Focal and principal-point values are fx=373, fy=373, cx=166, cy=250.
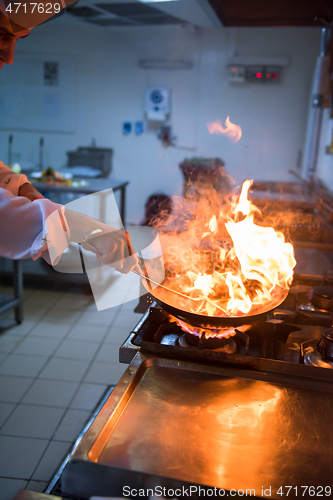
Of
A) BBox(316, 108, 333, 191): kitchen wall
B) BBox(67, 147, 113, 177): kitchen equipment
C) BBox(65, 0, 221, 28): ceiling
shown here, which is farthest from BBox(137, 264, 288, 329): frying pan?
BBox(67, 147, 113, 177): kitchen equipment

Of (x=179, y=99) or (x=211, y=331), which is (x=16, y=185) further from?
(x=179, y=99)

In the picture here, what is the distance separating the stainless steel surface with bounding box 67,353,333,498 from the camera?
27.7 inches

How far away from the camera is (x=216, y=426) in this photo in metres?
0.81

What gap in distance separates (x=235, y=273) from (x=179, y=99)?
5.04 m

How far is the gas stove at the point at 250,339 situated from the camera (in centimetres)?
102

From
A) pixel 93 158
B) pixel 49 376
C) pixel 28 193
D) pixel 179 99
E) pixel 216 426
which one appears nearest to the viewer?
pixel 216 426

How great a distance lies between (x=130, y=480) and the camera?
0.68 meters

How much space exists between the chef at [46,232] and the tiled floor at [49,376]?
4.17 ft

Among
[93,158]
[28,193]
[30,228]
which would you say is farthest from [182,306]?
[93,158]

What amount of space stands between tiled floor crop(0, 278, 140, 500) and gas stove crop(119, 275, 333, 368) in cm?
108

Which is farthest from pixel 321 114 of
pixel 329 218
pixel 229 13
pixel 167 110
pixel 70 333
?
pixel 70 333

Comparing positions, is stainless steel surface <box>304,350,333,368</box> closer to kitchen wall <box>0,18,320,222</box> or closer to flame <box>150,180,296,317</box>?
flame <box>150,180,296,317</box>

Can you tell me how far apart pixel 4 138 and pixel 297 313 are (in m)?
6.53

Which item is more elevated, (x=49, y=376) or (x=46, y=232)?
(x=46, y=232)
